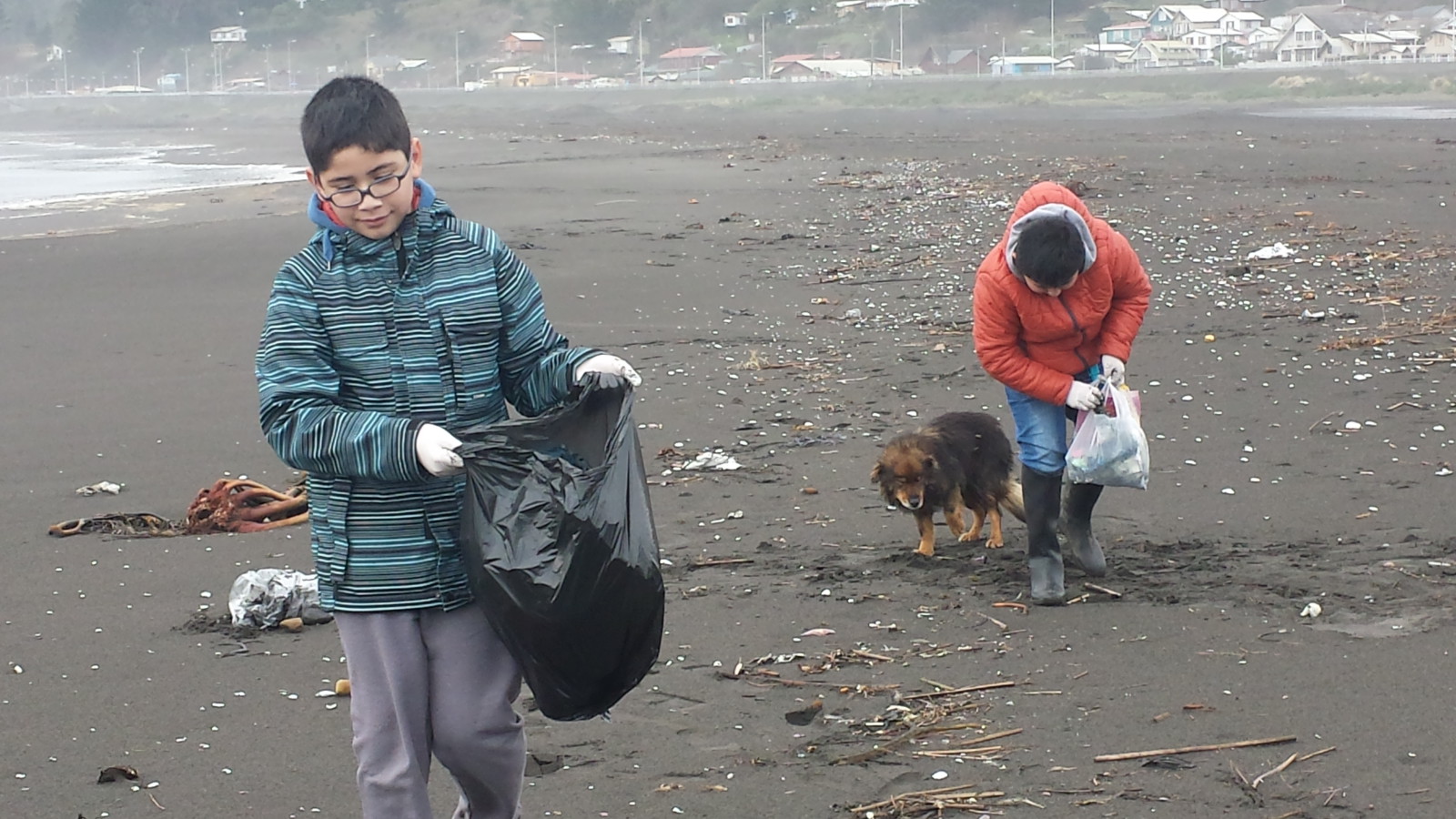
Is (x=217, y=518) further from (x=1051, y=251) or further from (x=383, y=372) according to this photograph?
(x=383, y=372)

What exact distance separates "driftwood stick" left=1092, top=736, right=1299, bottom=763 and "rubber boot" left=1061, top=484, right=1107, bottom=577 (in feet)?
5.29

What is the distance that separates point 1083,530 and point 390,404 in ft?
11.0

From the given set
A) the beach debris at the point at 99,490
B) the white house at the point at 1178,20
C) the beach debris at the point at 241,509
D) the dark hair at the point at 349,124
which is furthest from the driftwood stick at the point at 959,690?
the white house at the point at 1178,20

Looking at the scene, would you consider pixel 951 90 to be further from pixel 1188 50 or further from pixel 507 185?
pixel 507 185

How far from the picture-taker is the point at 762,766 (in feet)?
14.0

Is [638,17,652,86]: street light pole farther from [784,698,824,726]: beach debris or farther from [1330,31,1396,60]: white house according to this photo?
[784,698,824,726]: beach debris

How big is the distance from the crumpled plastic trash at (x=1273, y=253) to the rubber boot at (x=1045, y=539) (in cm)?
749

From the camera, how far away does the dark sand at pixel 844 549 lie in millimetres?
4238

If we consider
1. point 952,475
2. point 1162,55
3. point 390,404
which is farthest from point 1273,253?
point 1162,55

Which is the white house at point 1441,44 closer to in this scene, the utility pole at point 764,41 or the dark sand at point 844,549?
the utility pole at point 764,41

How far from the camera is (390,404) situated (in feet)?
10.7

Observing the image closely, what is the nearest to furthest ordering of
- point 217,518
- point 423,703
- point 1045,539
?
point 423,703, point 1045,539, point 217,518

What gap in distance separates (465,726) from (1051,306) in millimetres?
2930

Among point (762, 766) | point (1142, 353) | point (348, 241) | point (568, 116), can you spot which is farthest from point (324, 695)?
point (568, 116)
